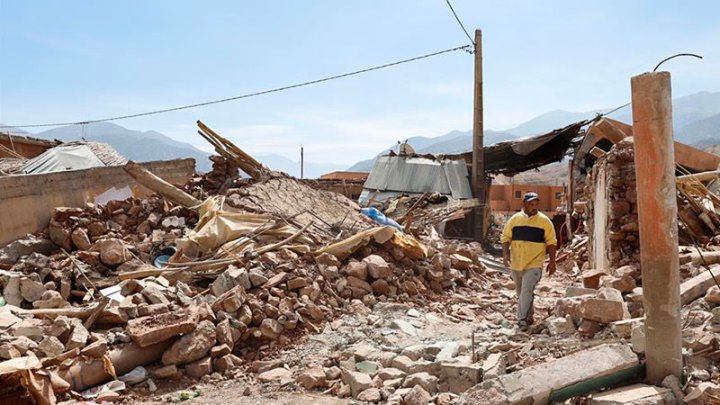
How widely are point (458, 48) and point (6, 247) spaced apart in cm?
1254

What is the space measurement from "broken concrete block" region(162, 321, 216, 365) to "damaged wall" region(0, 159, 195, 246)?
4641mm

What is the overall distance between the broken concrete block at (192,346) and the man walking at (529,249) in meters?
3.12

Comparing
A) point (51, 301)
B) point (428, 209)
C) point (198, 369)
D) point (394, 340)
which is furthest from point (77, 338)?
point (428, 209)

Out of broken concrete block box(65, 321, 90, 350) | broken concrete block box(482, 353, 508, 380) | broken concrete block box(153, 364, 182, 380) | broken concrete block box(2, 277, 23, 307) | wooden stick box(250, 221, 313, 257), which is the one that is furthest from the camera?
wooden stick box(250, 221, 313, 257)

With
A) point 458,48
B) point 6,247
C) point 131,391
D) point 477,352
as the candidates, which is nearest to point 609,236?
point 477,352

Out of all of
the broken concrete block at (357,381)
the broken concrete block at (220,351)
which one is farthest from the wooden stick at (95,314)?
the broken concrete block at (357,381)

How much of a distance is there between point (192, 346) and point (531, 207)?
3.60 metres

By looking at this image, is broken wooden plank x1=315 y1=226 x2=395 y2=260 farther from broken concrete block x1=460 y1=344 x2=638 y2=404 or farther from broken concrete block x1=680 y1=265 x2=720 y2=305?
broken concrete block x1=460 y1=344 x2=638 y2=404

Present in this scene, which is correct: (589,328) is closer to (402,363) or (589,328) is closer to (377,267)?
(402,363)

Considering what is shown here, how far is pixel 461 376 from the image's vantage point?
4305mm

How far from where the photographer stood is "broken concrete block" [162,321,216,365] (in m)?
5.21

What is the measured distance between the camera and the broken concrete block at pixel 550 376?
3.65 metres

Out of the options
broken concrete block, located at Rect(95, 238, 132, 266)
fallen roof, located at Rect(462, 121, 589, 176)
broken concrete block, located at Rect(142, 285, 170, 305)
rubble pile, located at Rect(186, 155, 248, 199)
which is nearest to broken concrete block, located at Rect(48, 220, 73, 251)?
broken concrete block, located at Rect(95, 238, 132, 266)

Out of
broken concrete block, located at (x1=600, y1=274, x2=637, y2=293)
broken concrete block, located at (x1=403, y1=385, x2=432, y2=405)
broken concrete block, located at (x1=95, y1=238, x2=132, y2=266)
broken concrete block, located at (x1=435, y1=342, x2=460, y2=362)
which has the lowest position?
broken concrete block, located at (x1=403, y1=385, x2=432, y2=405)
